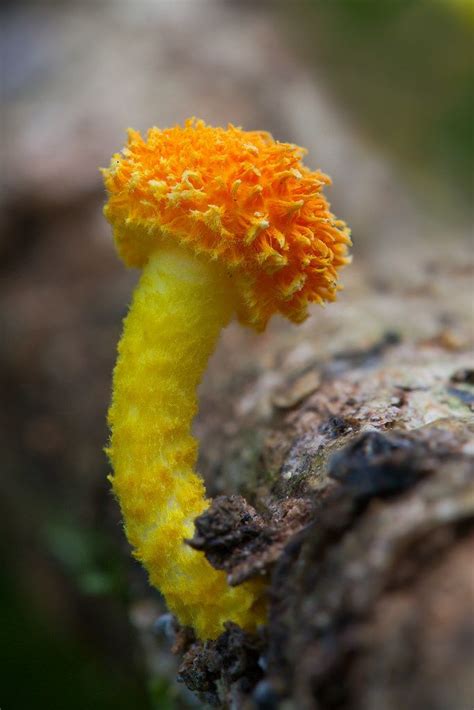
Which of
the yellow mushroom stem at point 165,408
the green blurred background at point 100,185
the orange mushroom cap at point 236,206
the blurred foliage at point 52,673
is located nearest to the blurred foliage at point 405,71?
the green blurred background at point 100,185

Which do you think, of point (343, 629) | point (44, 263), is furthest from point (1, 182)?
point (343, 629)

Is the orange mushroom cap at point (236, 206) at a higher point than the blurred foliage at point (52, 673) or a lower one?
higher

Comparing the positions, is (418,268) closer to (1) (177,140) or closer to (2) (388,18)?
(1) (177,140)

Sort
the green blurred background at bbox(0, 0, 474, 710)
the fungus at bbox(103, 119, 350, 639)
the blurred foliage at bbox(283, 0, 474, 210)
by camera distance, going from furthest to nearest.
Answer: the blurred foliage at bbox(283, 0, 474, 210), the green blurred background at bbox(0, 0, 474, 710), the fungus at bbox(103, 119, 350, 639)

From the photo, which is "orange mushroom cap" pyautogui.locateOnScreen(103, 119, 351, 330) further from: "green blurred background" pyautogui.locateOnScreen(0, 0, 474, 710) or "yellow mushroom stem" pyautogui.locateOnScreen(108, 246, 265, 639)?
"green blurred background" pyautogui.locateOnScreen(0, 0, 474, 710)

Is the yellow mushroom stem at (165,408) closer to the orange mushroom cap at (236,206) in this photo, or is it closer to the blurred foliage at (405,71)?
the orange mushroom cap at (236,206)

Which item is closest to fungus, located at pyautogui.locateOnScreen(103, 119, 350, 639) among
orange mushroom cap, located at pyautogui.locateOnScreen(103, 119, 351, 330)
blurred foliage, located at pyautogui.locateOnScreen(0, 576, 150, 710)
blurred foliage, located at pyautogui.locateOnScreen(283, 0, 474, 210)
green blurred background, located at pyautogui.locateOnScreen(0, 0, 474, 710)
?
orange mushroom cap, located at pyautogui.locateOnScreen(103, 119, 351, 330)

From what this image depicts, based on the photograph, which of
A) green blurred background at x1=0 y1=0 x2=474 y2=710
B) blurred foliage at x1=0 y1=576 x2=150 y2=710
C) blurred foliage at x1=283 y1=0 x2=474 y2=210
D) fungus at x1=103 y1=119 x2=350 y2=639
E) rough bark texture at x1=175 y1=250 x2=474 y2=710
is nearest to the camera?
rough bark texture at x1=175 y1=250 x2=474 y2=710

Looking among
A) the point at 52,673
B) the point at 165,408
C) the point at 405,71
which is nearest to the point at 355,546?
the point at 165,408
